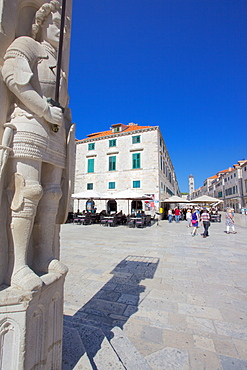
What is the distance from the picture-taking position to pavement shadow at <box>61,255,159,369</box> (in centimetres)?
190

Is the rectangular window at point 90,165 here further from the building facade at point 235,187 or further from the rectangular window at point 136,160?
the building facade at point 235,187

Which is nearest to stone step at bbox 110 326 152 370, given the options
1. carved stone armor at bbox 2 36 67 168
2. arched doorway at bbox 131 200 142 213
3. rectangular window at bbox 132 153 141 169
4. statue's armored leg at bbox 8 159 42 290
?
statue's armored leg at bbox 8 159 42 290

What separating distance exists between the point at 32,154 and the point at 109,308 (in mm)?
2476

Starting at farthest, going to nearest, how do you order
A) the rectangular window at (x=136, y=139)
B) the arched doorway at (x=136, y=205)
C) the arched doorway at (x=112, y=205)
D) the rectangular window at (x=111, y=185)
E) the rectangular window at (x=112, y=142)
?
1. the rectangular window at (x=112, y=142)
2. the arched doorway at (x=112, y=205)
3. the rectangular window at (x=111, y=185)
4. the rectangular window at (x=136, y=139)
5. the arched doorway at (x=136, y=205)

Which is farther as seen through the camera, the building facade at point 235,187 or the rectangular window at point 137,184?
the building facade at point 235,187

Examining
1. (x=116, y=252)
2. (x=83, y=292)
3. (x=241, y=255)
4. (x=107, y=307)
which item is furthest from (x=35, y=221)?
(x=241, y=255)

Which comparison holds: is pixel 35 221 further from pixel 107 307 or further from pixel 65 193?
pixel 107 307

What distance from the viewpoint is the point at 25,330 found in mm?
1187

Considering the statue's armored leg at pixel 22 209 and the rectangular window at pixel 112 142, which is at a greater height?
the rectangular window at pixel 112 142

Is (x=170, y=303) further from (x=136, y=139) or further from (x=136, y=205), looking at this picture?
(x=136, y=139)

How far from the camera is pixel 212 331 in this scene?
2.26m

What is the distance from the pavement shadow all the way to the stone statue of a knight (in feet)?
2.98

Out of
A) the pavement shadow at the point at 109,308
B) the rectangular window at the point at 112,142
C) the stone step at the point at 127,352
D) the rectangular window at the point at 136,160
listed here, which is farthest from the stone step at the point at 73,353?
the rectangular window at the point at 112,142

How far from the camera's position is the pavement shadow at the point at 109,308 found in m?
1.90
